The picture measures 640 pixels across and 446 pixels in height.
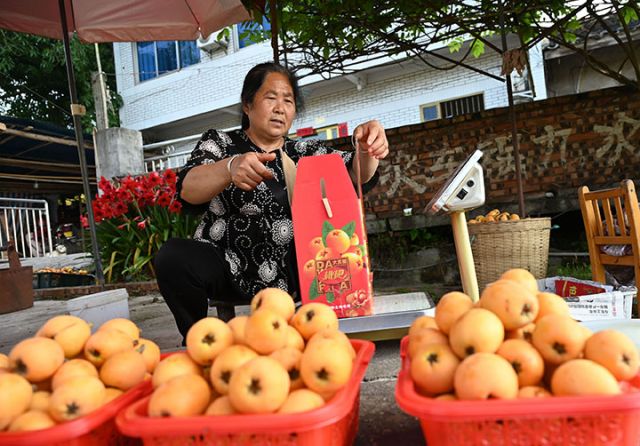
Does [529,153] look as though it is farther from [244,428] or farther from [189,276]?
[244,428]

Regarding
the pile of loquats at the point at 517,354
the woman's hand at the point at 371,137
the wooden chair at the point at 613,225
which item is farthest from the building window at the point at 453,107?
the pile of loquats at the point at 517,354

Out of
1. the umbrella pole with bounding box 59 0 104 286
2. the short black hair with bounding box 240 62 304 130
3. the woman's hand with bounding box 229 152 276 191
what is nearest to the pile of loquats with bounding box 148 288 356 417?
the woman's hand with bounding box 229 152 276 191

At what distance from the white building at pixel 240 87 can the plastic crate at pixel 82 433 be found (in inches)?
296

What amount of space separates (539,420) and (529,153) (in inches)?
205

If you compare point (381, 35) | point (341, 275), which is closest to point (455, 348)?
point (341, 275)

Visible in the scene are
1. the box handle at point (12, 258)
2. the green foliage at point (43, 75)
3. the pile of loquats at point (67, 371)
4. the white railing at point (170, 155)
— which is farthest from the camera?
the green foliage at point (43, 75)

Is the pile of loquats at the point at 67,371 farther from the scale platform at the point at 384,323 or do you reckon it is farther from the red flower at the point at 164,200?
the red flower at the point at 164,200

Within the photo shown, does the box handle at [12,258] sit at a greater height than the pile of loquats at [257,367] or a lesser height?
greater

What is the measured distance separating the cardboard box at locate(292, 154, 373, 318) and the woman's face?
1.99 feet

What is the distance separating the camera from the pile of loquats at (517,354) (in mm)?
751

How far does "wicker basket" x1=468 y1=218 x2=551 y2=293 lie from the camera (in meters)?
3.83

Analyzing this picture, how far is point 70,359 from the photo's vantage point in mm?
1069

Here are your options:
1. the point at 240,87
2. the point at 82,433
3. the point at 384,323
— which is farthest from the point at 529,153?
the point at 240,87

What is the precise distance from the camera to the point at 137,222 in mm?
5293
